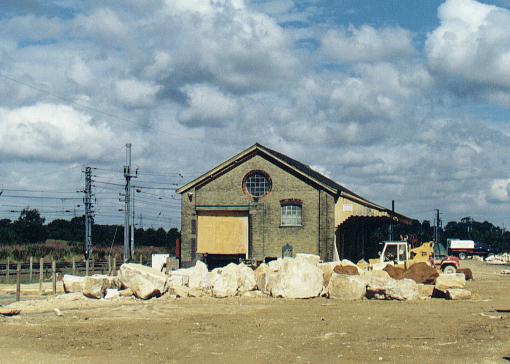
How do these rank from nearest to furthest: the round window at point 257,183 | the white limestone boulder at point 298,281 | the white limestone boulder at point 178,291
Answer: the white limestone boulder at point 298,281, the white limestone boulder at point 178,291, the round window at point 257,183

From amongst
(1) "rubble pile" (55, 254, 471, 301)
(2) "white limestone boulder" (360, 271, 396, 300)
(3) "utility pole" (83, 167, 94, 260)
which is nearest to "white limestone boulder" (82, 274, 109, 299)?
(1) "rubble pile" (55, 254, 471, 301)

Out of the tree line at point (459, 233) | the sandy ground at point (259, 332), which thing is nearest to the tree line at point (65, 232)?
the tree line at point (459, 233)

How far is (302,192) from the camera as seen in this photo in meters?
45.5

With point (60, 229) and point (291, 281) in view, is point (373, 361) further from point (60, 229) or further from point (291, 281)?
point (60, 229)

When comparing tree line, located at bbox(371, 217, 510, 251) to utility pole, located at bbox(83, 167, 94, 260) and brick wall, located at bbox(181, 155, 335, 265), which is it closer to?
utility pole, located at bbox(83, 167, 94, 260)

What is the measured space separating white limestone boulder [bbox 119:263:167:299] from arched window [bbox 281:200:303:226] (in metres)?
15.3

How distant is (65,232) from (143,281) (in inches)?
3797

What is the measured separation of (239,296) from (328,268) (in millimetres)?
4164

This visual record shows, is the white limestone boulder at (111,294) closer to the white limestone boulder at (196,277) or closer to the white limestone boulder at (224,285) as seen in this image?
the white limestone boulder at (196,277)

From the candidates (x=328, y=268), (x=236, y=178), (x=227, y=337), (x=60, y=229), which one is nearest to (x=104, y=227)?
(x=60, y=229)

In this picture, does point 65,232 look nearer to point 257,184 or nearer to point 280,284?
point 257,184

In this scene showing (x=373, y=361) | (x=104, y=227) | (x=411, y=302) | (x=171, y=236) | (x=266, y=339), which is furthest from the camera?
(x=104, y=227)

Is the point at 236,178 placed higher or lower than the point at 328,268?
higher

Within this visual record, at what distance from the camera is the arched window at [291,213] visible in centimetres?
4553
